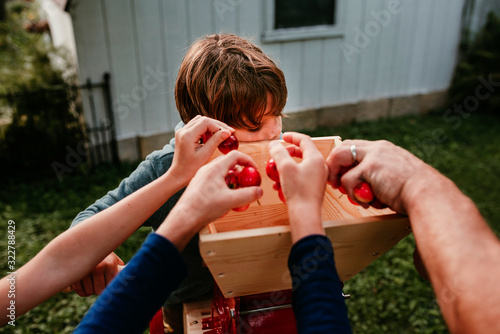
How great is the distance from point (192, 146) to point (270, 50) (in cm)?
481

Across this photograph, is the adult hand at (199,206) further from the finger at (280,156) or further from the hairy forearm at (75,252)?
the hairy forearm at (75,252)

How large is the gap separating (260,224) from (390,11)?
5964mm

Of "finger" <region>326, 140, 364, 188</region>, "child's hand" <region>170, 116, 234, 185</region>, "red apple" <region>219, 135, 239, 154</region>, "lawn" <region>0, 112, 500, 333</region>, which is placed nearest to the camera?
"finger" <region>326, 140, 364, 188</region>

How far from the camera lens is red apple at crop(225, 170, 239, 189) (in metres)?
1.13

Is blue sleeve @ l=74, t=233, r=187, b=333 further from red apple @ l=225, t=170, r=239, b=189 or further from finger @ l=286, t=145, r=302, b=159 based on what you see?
finger @ l=286, t=145, r=302, b=159

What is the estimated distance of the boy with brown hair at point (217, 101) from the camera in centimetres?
158

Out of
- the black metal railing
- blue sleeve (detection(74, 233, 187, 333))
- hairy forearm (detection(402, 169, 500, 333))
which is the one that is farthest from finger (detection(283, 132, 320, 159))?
the black metal railing

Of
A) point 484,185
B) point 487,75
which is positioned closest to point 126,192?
point 484,185

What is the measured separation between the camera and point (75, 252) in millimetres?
1146

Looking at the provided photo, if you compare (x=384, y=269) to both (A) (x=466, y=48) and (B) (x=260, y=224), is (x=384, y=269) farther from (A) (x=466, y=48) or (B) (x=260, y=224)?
(A) (x=466, y=48)

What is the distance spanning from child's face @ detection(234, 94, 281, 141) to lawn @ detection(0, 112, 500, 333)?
5.71ft

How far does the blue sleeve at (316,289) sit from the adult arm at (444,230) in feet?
0.75

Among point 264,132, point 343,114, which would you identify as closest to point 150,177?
point 264,132

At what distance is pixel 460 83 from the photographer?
715 centimetres
